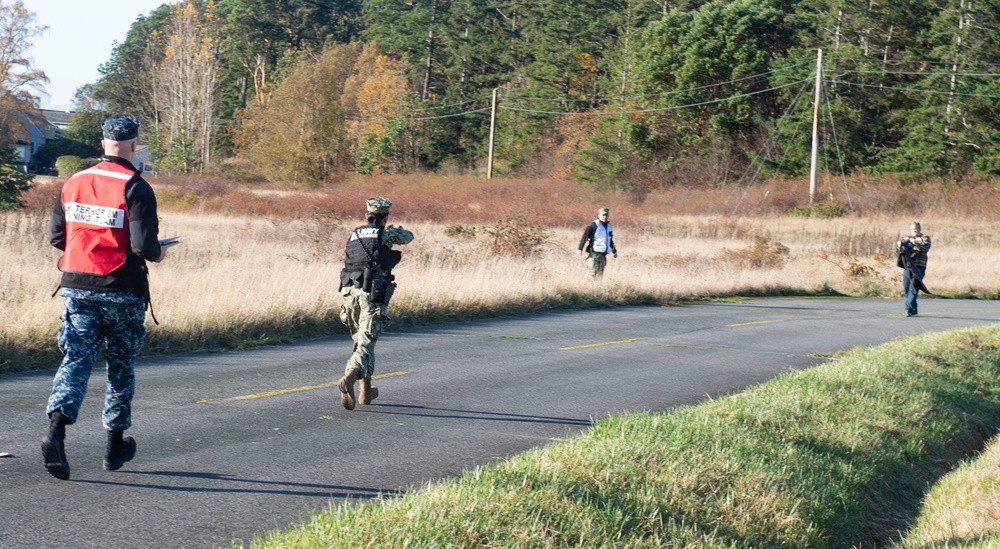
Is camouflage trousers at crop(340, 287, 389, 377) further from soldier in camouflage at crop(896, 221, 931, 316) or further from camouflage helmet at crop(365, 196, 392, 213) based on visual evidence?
soldier in camouflage at crop(896, 221, 931, 316)

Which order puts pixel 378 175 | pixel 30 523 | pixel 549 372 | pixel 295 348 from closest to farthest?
pixel 30 523 → pixel 549 372 → pixel 295 348 → pixel 378 175

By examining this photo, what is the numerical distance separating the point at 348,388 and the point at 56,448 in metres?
3.08

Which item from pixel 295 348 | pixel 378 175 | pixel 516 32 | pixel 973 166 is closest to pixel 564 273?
pixel 295 348

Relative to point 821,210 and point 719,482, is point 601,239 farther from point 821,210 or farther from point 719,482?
point 821,210

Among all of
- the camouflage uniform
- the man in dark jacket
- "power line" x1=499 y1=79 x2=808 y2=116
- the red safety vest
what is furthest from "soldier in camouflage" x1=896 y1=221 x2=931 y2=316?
"power line" x1=499 y1=79 x2=808 y2=116

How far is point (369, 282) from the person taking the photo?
8.77m

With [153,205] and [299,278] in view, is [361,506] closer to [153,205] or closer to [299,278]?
[153,205]

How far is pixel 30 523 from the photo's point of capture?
17.0ft

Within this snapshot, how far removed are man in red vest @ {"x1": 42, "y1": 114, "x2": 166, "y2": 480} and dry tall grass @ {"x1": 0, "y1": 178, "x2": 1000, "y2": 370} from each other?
17.0 feet

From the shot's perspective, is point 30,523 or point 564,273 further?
point 564,273

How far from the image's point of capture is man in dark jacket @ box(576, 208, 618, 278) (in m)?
22.8

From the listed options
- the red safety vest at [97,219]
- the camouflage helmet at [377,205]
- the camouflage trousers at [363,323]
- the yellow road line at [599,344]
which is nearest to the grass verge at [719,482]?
the red safety vest at [97,219]

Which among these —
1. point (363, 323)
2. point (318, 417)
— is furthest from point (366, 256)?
point (318, 417)

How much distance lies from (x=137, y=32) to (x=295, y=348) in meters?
126
